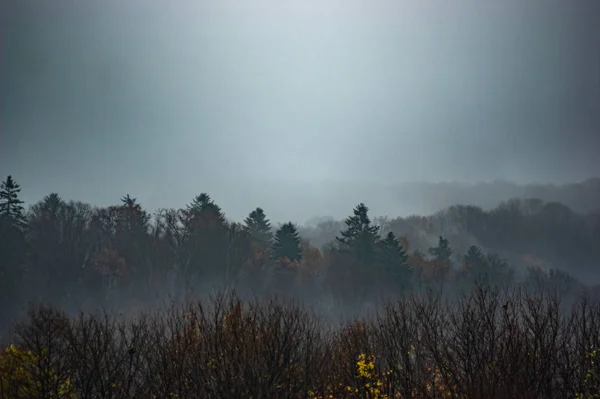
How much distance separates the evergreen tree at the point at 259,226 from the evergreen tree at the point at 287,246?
23.2ft

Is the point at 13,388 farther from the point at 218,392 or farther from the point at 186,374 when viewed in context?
the point at 218,392

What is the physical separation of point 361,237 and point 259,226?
23172mm

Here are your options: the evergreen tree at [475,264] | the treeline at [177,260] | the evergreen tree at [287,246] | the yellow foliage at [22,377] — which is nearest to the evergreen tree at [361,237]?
the treeline at [177,260]

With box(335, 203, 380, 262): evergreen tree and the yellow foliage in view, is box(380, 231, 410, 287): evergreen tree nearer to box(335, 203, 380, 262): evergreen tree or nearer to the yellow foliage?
box(335, 203, 380, 262): evergreen tree

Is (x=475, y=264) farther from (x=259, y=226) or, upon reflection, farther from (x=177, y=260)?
(x=177, y=260)

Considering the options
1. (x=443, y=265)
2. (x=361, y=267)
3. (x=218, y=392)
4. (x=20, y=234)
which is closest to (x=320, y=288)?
(x=361, y=267)

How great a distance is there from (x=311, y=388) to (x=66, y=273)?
194ft

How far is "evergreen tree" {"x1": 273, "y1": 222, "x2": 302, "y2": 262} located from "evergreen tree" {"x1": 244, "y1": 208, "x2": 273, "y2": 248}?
23.2 ft

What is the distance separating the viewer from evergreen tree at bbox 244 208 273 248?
8603 cm

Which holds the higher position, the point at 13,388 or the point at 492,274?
the point at 13,388

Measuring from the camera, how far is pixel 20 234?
60.4 meters

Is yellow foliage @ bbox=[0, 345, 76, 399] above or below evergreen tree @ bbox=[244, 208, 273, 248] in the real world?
below

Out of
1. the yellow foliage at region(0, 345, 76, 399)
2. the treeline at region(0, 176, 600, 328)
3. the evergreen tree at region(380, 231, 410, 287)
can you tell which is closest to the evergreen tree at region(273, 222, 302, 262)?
the treeline at region(0, 176, 600, 328)

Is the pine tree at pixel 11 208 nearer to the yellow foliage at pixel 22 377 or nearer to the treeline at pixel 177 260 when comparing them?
the treeline at pixel 177 260
